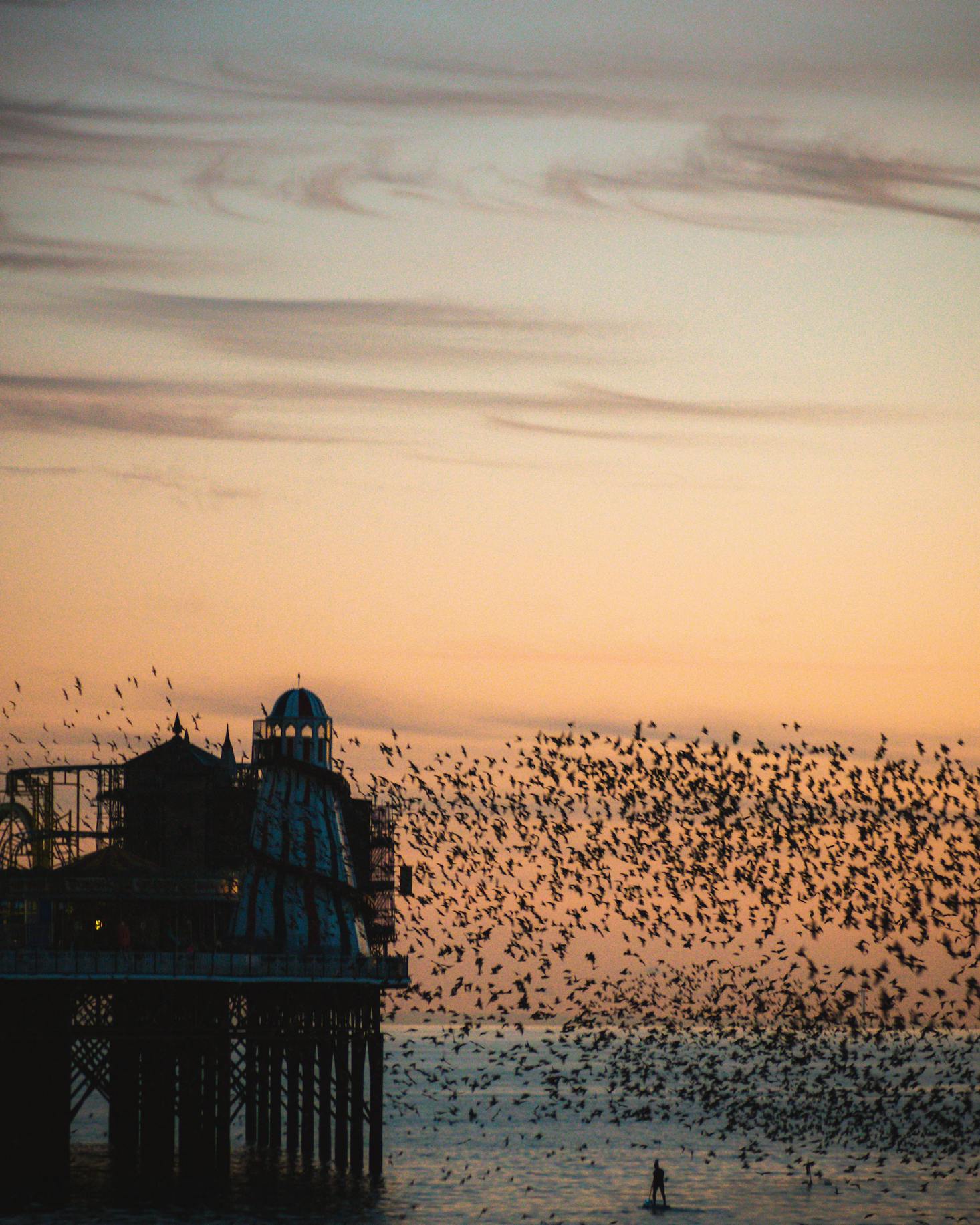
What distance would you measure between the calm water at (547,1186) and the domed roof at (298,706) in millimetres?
14272

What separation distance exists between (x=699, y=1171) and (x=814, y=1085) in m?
92.1

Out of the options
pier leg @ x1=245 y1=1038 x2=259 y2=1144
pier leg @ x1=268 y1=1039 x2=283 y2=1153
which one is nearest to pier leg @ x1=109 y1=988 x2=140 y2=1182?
pier leg @ x1=245 y1=1038 x2=259 y2=1144

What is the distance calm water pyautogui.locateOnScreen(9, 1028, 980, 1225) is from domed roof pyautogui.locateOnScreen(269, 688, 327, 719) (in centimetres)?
1427

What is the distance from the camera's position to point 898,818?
42.8m

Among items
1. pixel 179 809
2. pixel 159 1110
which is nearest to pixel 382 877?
pixel 179 809

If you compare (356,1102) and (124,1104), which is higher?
(356,1102)

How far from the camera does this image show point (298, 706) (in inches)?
2835

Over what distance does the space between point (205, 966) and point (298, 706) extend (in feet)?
45.8

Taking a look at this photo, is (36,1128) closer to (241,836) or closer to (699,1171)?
(241,836)

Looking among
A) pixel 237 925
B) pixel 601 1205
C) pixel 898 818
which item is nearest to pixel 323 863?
pixel 237 925

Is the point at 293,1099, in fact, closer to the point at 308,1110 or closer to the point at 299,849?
the point at 308,1110

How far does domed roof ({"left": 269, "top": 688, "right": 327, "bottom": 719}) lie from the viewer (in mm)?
71875

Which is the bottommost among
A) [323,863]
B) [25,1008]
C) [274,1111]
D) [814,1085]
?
[814,1085]

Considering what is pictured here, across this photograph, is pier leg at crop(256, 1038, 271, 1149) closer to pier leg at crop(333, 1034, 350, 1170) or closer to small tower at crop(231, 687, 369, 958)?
pier leg at crop(333, 1034, 350, 1170)
